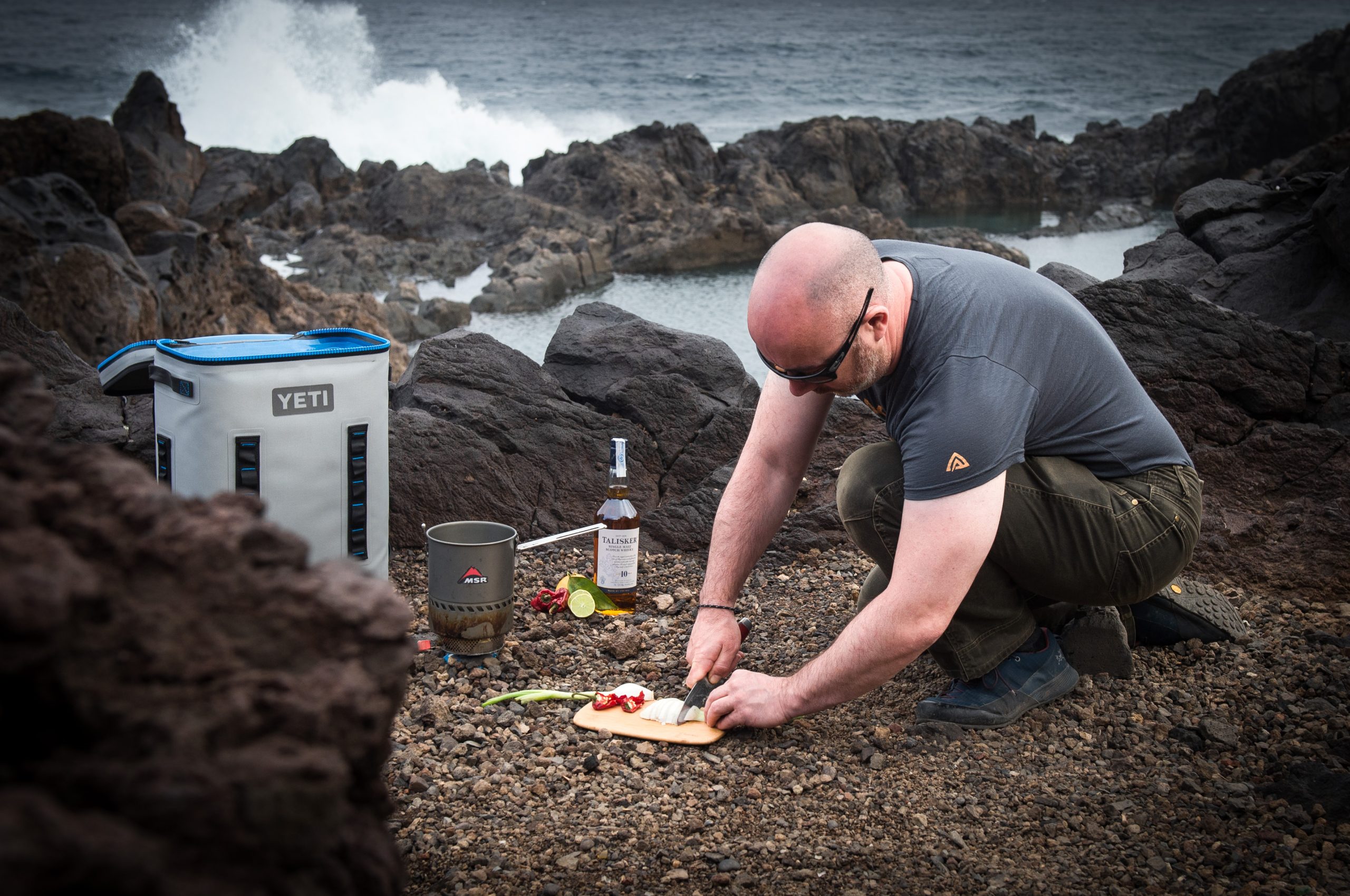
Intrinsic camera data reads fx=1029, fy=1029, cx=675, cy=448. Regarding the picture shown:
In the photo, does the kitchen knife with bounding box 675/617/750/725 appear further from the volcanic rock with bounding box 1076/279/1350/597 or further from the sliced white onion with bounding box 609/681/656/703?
the volcanic rock with bounding box 1076/279/1350/597

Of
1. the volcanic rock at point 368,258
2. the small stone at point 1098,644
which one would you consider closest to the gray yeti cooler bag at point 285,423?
the small stone at point 1098,644

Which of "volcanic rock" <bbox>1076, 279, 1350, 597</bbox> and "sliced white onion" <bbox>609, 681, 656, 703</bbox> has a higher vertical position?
"volcanic rock" <bbox>1076, 279, 1350, 597</bbox>

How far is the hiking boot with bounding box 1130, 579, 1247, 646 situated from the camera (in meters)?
2.96

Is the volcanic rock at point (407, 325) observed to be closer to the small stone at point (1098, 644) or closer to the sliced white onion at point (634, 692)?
the sliced white onion at point (634, 692)

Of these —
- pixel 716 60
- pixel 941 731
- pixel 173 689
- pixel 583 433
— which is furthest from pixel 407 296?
pixel 716 60

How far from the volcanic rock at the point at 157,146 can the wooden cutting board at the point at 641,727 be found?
1515cm

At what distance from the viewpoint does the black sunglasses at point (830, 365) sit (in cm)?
217

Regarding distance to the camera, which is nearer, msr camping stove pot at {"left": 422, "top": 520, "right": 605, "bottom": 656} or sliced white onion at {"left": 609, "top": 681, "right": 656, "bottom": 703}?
sliced white onion at {"left": 609, "top": 681, "right": 656, "bottom": 703}

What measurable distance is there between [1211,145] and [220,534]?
21383mm

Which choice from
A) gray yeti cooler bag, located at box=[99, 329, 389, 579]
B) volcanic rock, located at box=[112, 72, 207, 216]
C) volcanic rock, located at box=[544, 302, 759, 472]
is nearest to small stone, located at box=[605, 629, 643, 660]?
gray yeti cooler bag, located at box=[99, 329, 389, 579]

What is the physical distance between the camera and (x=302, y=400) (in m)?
2.93

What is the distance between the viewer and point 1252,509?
143 inches

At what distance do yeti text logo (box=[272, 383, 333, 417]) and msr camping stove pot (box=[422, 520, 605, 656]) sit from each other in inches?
19.2

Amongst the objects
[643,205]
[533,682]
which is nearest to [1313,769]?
[533,682]
